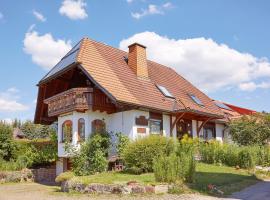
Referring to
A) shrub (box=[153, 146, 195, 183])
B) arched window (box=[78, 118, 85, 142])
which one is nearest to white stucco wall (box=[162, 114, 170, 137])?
arched window (box=[78, 118, 85, 142])

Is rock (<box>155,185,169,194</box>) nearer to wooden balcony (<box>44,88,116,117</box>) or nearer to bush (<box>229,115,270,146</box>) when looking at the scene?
wooden balcony (<box>44,88,116,117</box>)

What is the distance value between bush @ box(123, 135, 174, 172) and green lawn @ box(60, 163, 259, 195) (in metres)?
0.94

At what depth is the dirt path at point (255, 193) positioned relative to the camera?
12.9 metres

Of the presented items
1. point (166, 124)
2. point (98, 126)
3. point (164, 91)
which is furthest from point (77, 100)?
point (164, 91)

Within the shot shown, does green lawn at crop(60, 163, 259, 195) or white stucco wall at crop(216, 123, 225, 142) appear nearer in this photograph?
green lawn at crop(60, 163, 259, 195)

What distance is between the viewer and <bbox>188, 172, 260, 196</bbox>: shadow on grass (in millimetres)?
13977

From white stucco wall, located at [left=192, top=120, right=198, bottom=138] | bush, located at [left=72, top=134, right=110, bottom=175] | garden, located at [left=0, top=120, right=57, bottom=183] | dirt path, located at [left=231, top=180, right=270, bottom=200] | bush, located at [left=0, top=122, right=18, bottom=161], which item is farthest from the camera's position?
bush, located at [left=0, top=122, right=18, bottom=161]

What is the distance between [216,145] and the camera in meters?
22.8

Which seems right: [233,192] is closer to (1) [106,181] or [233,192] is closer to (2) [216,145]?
(1) [106,181]

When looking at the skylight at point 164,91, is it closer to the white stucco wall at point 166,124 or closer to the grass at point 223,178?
the white stucco wall at point 166,124

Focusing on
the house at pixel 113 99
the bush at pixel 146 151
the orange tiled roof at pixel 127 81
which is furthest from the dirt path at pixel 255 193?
the orange tiled roof at pixel 127 81

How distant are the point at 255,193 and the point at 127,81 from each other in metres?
11.6

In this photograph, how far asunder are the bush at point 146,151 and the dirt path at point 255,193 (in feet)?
14.1

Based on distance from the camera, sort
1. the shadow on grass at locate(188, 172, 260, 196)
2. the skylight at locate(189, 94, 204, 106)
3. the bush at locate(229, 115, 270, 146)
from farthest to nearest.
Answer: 1. the skylight at locate(189, 94, 204, 106)
2. the bush at locate(229, 115, 270, 146)
3. the shadow on grass at locate(188, 172, 260, 196)
